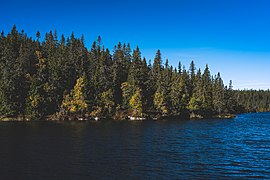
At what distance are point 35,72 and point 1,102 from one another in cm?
2114

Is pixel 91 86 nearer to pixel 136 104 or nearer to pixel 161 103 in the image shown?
pixel 136 104

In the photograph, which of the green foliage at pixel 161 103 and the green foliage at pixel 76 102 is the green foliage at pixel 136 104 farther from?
the green foliage at pixel 76 102

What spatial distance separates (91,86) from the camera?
11131 cm

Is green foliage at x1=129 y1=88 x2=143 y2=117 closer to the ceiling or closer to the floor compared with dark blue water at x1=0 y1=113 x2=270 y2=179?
closer to the ceiling

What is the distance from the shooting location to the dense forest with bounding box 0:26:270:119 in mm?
103438

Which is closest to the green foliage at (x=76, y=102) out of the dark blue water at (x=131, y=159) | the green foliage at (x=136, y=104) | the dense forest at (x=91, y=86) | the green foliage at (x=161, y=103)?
the dense forest at (x=91, y=86)

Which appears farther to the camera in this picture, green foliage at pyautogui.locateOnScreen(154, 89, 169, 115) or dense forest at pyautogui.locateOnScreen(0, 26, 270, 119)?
green foliage at pyautogui.locateOnScreen(154, 89, 169, 115)

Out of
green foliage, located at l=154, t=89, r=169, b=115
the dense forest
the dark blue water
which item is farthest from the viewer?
green foliage, located at l=154, t=89, r=169, b=115

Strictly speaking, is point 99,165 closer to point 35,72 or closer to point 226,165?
point 226,165

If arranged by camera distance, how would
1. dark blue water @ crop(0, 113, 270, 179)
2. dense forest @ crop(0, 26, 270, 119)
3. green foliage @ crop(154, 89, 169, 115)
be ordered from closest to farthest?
dark blue water @ crop(0, 113, 270, 179), dense forest @ crop(0, 26, 270, 119), green foliage @ crop(154, 89, 169, 115)

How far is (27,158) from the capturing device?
34625 mm

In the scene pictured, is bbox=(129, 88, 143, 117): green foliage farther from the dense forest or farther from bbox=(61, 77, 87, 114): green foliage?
bbox=(61, 77, 87, 114): green foliage

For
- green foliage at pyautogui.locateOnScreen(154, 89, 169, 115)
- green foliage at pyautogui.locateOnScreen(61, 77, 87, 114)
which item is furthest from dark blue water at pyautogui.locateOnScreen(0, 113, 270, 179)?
green foliage at pyautogui.locateOnScreen(154, 89, 169, 115)

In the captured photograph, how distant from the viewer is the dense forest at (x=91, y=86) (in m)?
103
